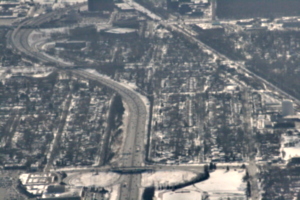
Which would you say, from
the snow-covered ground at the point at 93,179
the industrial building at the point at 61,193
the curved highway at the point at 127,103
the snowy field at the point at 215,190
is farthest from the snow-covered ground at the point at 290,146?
the industrial building at the point at 61,193

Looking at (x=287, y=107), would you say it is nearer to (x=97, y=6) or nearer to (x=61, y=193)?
(x=61, y=193)

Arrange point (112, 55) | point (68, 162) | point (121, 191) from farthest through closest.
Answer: point (112, 55) → point (68, 162) → point (121, 191)

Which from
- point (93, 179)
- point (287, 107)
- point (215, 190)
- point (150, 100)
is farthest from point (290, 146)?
point (93, 179)

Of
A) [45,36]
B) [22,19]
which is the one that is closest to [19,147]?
[45,36]

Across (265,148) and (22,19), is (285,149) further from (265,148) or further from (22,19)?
(22,19)

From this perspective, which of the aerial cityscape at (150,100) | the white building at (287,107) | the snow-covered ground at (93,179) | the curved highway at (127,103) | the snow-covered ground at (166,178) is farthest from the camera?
the white building at (287,107)

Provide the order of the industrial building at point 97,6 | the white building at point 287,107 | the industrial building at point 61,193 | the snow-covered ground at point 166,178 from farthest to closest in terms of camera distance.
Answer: the industrial building at point 97,6 < the white building at point 287,107 < the snow-covered ground at point 166,178 < the industrial building at point 61,193

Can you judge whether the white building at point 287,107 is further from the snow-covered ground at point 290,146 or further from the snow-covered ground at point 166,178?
the snow-covered ground at point 166,178

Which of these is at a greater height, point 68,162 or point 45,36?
point 45,36
